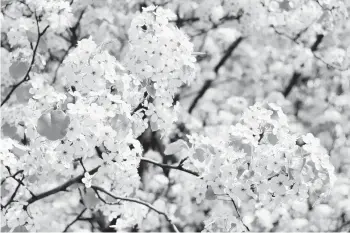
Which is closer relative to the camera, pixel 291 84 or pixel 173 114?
pixel 173 114

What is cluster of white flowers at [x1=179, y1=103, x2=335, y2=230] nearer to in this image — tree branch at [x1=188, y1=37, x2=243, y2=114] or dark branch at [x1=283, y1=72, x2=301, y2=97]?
tree branch at [x1=188, y1=37, x2=243, y2=114]

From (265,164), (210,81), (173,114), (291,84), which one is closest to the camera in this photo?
(265,164)

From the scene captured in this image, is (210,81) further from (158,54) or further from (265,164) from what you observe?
(265,164)

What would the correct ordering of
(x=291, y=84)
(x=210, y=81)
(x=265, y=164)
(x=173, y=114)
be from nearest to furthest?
(x=265, y=164) → (x=173, y=114) → (x=210, y=81) → (x=291, y=84)

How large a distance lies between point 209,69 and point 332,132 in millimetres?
2229

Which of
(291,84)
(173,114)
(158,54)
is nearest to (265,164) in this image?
(173,114)

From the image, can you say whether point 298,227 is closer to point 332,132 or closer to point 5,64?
point 332,132

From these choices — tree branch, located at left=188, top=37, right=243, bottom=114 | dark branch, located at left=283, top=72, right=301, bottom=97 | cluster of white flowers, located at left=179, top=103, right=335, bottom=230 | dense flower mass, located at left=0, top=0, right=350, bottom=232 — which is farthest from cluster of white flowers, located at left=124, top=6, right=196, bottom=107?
dark branch, located at left=283, top=72, right=301, bottom=97

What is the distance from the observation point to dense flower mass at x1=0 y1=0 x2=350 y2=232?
392 centimetres

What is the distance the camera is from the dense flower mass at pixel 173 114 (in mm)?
3916

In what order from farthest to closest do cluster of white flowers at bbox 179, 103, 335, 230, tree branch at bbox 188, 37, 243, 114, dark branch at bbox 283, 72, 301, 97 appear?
dark branch at bbox 283, 72, 301, 97 < tree branch at bbox 188, 37, 243, 114 < cluster of white flowers at bbox 179, 103, 335, 230

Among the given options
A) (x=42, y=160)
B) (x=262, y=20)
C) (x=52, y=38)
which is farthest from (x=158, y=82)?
(x=262, y=20)

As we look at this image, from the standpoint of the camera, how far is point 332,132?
9.63 meters

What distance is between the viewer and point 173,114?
455cm
